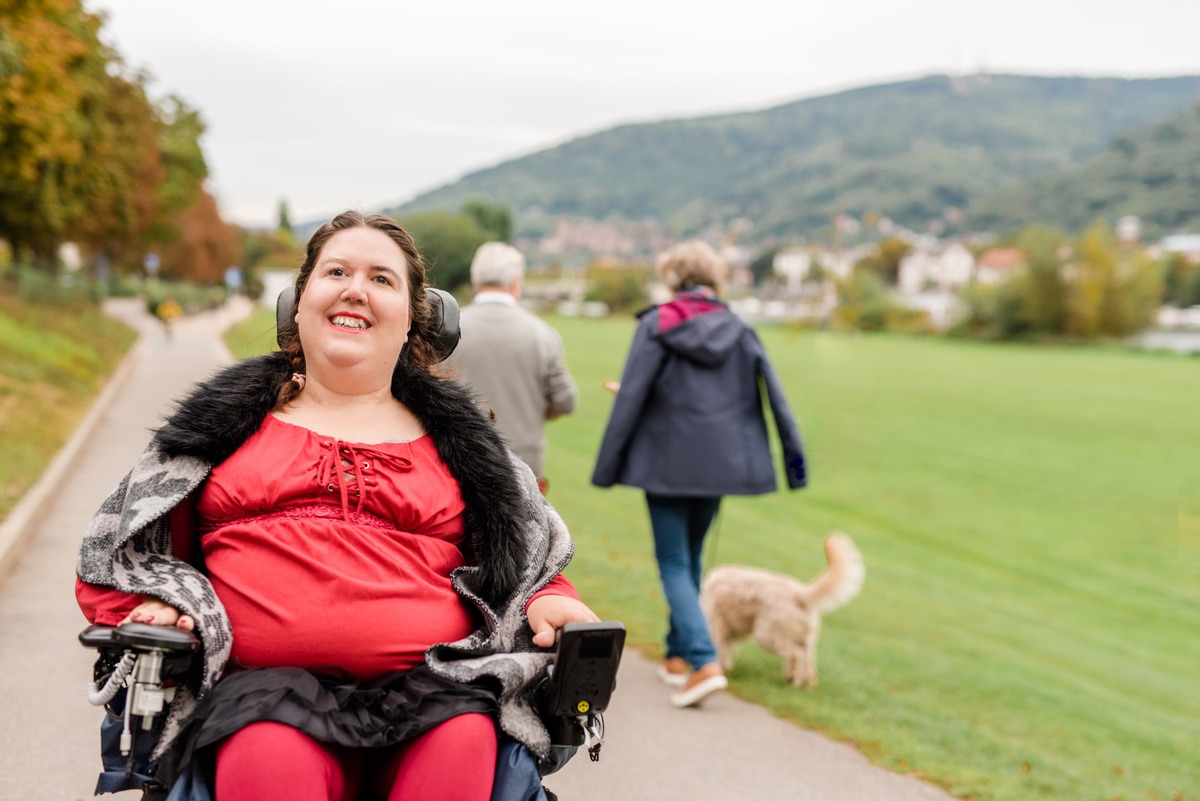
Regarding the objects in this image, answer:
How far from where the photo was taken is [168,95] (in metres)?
45.8

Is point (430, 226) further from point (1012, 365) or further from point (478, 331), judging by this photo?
point (478, 331)

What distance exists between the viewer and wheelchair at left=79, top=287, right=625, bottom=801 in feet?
7.58

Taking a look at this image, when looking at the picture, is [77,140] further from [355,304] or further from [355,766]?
[355,766]

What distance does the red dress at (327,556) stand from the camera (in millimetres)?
2500

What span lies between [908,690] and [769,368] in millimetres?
2334

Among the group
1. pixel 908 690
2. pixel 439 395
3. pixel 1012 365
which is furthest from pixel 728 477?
pixel 1012 365

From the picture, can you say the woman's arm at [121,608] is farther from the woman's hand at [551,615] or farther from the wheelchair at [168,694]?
the woman's hand at [551,615]

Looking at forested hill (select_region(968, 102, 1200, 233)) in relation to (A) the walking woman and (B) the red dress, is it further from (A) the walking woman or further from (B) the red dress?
(B) the red dress

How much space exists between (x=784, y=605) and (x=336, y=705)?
3.74 metres

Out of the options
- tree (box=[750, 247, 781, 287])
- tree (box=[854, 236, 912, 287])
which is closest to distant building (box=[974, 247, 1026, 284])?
tree (box=[854, 236, 912, 287])

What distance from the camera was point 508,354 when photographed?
5527 mm

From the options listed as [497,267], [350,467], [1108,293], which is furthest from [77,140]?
[1108,293]

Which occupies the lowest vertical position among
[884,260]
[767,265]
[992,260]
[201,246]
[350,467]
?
[992,260]

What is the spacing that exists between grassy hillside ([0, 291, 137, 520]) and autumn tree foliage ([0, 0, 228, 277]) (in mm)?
2700
